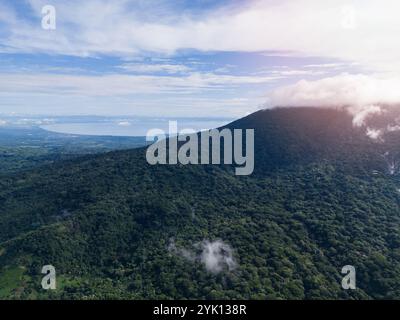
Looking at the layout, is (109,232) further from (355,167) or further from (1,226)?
(355,167)

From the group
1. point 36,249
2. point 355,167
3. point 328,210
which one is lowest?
point 36,249

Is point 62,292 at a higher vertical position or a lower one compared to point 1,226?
lower

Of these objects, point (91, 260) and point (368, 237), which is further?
point (368, 237)

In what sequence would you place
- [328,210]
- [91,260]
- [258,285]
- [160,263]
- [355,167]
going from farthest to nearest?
[355,167]
[328,210]
[91,260]
[160,263]
[258,285]

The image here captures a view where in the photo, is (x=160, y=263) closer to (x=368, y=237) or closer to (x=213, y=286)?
(x=213, y=286)
